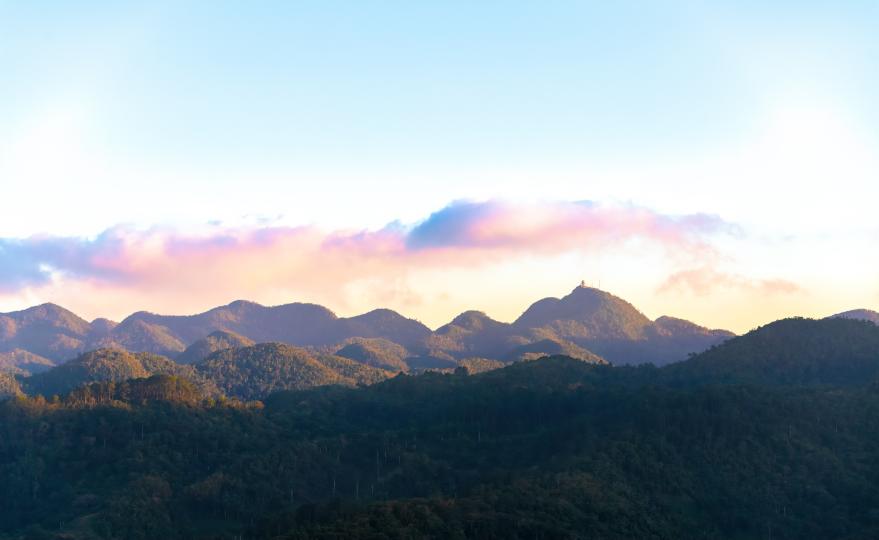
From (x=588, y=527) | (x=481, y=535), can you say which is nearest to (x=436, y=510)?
(x=481, y=535)

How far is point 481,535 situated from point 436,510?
12.4 m

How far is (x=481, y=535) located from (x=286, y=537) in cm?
3941

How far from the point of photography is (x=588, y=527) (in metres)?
199

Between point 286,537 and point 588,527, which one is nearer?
point 286,537

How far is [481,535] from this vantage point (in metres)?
189

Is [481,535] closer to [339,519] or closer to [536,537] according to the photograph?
[536,537]

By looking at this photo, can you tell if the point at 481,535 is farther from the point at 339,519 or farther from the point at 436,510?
the point at 339,519

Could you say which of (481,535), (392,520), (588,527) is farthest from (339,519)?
(588,527)

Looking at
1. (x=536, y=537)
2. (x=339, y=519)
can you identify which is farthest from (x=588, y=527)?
(x=339, y=519)

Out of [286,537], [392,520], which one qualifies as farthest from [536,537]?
[286,537]

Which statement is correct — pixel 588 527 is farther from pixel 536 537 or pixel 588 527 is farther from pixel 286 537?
pixel 286 537

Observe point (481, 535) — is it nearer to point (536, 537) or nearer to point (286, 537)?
point (536, 537)

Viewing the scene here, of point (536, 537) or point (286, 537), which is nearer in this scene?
point (286, 537)

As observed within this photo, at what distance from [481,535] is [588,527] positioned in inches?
986
